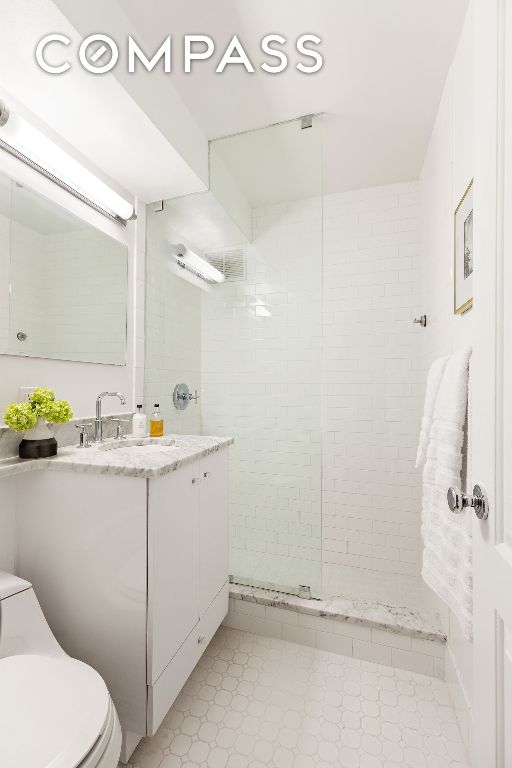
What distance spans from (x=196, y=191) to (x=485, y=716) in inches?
91.3

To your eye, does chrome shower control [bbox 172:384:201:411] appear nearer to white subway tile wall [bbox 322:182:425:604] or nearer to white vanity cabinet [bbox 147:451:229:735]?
white vanity cabinet [bbox 147:451:229:735]

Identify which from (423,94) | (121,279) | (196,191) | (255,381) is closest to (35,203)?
(121,279)

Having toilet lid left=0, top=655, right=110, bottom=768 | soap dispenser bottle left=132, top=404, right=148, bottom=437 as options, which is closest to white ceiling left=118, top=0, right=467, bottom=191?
soap dispenser bottle left=132, top=404, right=148, bottom=437

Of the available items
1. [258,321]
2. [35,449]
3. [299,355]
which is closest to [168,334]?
[258,321]

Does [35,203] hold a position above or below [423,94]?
below

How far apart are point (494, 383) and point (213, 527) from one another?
129 centimetres

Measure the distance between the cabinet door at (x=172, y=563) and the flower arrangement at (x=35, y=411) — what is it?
18.9 inches

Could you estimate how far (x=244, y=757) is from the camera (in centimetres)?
119

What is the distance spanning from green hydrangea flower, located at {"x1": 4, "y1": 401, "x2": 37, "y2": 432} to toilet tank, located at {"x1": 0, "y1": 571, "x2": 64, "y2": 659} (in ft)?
1.59

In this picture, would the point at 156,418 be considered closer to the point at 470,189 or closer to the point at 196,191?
the point at 196,191

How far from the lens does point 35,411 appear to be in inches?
50.3

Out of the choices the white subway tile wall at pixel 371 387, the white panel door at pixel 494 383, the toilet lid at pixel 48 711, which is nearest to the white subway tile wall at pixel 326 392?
the white subway tile wall at pixel 371 387

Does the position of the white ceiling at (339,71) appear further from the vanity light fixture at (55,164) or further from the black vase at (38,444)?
the black vase at (38,444)

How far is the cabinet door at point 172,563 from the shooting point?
3.77 feet
